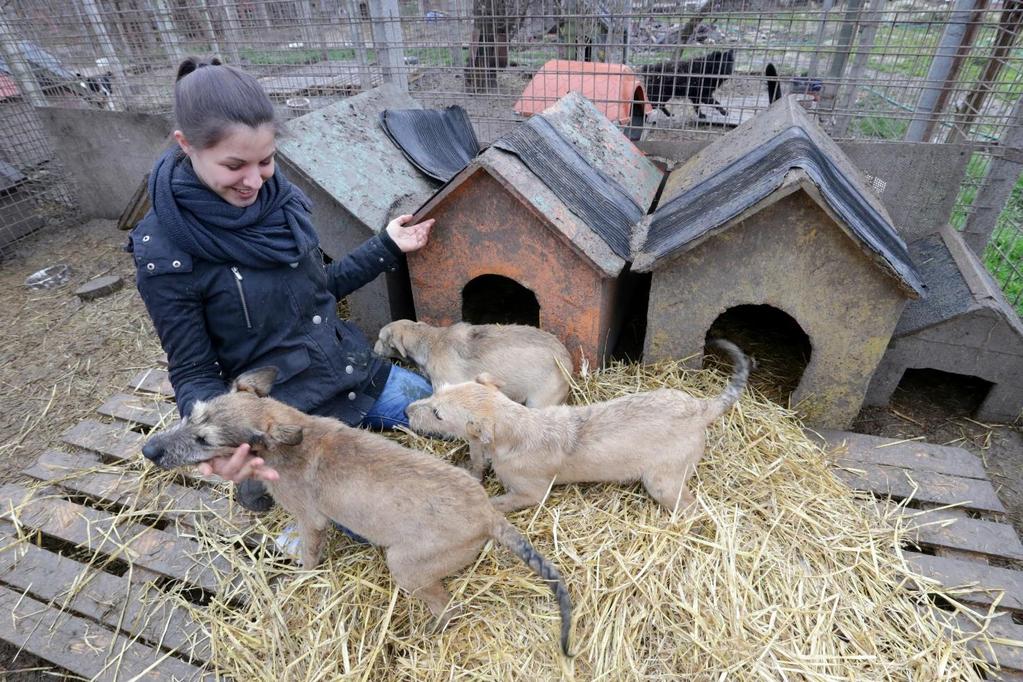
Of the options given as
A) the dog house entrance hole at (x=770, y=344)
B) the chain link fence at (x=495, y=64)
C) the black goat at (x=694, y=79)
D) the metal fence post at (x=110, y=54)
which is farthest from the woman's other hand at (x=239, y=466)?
the metal fence post at (x=110, y=54)

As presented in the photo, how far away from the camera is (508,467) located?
3354 millimetres

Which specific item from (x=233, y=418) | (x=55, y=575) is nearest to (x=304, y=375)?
(x=233, y=418)

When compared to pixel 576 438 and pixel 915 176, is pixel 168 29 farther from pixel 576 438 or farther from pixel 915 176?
pixel 915 176

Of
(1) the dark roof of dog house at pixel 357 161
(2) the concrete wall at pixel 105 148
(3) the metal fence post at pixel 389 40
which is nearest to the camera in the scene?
(1) the dark roof of dog house at pixel 357 161

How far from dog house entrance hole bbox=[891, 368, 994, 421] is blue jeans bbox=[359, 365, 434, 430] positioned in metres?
3.97

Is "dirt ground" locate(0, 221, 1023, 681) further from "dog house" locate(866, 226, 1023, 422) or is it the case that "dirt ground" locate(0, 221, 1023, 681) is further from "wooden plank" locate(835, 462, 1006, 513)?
"wooden plank" locate(835, 462, 1006, 513)

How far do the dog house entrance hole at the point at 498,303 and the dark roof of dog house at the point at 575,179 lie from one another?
1.47 metres

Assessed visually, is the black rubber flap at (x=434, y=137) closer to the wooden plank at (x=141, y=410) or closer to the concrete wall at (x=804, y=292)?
the concrete wall at (x=804, y=292)

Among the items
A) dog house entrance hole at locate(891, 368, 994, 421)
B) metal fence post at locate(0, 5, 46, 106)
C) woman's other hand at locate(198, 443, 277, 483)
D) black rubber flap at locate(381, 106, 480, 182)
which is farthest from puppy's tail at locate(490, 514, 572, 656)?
metal fence post at locate(0, 5, 46, 106)

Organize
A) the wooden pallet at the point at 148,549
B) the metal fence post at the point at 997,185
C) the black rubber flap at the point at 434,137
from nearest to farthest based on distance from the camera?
the wooden pallet at the point at 148,549 < the metal fence post at the point at 997,185 < the black rubber flap at the point at 434,137

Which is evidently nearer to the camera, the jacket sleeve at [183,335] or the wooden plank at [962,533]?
the jacket sleeve at [183,335]

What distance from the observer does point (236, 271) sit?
10.2 ft

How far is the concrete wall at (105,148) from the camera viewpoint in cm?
821

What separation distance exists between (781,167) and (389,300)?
3140mm
